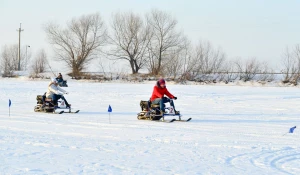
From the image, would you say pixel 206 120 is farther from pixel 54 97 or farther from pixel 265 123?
pixel 54 97

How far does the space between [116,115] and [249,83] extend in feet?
101

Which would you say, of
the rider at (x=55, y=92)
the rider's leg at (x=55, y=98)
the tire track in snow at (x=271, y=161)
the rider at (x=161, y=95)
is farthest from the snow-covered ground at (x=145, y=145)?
the rider at (x=55, y=92)

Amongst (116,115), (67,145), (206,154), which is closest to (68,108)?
(116,115)

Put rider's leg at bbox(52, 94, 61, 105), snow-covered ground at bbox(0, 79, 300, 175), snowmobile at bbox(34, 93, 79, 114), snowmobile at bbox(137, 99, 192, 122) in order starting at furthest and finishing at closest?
rider's leg at bbox(52, 94, 61, 105)
snowmobile at bbox(34, 93, 79, 114)
snowmobile at bbox(137, 99, 192, 122)
snow-covered ground at bbox(0, 79, 300, 175)

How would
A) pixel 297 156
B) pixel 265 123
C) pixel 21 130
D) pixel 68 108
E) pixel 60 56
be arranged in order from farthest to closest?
pixel 60 56
pixel 68 108
pixel 265 123
pixel 21 130
pixel 297 156

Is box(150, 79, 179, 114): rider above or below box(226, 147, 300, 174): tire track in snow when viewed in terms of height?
above

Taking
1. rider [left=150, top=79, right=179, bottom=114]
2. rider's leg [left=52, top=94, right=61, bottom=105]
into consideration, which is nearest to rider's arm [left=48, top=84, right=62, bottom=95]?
rider's leg [left=52, top=94, right=61, bottom=105]

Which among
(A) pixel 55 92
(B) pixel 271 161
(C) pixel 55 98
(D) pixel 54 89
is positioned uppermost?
(D) pixel 54 89

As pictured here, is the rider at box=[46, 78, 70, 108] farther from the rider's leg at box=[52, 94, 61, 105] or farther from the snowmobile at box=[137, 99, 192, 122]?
the snowmobile at box=[137, 99, 192, 122]

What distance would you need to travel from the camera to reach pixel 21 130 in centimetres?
1184

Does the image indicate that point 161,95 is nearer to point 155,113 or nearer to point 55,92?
point 155,113

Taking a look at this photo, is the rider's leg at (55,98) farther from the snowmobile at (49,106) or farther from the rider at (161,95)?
the rider at (161,95)

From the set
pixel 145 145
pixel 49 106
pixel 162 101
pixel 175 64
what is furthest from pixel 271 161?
pixel 175 64

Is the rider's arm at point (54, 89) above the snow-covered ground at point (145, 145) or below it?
above
